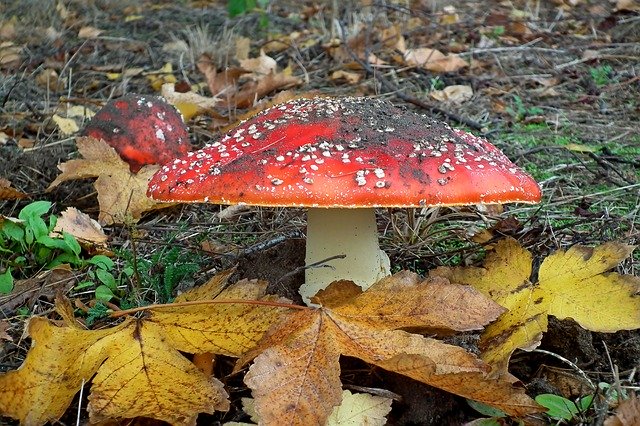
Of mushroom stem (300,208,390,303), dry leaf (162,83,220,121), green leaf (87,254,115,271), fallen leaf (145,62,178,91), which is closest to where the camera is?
mushroom stem (300,208,390,303)

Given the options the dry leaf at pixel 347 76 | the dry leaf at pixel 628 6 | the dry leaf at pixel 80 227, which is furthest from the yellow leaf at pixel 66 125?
the dry leaf at pixel 628 6

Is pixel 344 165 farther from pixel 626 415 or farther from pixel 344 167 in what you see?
pixel 626 415

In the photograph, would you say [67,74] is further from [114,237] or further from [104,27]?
[114,237]

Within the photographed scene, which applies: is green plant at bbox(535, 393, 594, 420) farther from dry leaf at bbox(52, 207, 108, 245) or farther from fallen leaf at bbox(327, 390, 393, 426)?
dry leaf at bbox(52, 207, 108, 245)

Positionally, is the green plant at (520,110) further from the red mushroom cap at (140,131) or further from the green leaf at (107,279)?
the green leaf at (107,279)

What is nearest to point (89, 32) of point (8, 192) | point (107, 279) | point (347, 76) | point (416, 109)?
point (347, 76)

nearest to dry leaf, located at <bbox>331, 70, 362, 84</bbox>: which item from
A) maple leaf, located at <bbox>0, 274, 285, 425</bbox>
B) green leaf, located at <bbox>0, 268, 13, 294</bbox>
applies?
green leaf, located at <bbox>0, 268, 13, 294</bbox>
